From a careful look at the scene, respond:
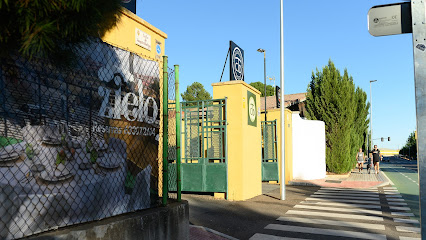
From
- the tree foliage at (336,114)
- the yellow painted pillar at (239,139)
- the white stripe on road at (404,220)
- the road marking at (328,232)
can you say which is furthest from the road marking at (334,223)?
the tree foliage at (336,114)

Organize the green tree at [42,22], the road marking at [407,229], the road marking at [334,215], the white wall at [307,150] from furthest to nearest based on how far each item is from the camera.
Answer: the white wall at [307,150] → the road marking at [334,215] → the road marking at [407,229] → the green tree at [42,22]

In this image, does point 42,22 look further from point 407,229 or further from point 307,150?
point 307,150

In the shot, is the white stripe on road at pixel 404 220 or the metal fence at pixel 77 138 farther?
the white stripe on road at pixel 404 220

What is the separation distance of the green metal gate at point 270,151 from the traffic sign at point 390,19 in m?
11.6

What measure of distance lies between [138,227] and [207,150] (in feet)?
22.6

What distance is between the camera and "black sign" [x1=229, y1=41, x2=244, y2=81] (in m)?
11.8

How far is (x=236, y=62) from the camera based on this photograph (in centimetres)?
1220

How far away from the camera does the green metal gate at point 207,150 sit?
10.6 meters

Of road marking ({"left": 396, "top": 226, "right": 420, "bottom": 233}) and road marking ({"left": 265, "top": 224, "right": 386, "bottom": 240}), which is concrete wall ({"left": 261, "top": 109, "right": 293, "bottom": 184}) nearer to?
road marking ({"left": 396, "top": 226, "right": 420, "bottom": 233})

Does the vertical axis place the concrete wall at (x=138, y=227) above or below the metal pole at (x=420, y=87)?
below

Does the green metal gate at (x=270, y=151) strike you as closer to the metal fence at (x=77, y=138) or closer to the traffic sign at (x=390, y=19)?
the metal fence at (x=77, y=138)

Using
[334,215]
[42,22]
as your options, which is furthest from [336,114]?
[42,22]

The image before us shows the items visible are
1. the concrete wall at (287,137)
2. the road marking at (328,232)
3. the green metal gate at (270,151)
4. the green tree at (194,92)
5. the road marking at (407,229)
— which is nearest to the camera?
the road marking at (328,232)

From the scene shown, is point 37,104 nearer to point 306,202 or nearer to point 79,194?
point 79,194
